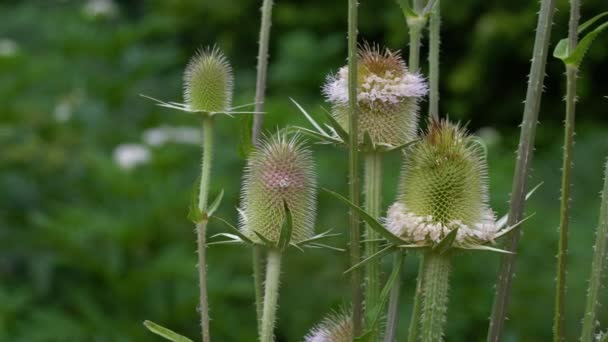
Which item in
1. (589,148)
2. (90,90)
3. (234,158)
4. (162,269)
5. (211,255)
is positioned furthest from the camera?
(90,90)

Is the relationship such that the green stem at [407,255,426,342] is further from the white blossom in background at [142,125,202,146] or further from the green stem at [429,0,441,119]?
the white blossom in background at [142,125,202,146]

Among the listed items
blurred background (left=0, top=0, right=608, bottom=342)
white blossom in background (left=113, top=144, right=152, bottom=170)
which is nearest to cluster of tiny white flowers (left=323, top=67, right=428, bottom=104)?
blurred background (left=0, top=0, right=608, bottom=342)

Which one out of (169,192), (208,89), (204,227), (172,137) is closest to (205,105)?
(208,89)

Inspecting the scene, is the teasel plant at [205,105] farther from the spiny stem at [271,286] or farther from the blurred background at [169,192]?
the blurred background at [169,192]

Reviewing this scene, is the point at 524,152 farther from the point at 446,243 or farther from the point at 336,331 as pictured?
the point at 336,331

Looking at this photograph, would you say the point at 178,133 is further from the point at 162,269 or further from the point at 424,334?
the point at 424,334

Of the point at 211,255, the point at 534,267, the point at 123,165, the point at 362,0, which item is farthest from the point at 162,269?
the point at 362,0
